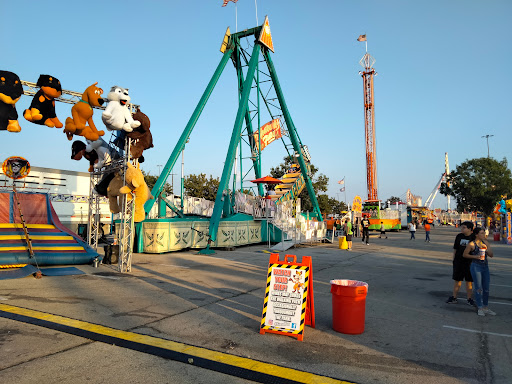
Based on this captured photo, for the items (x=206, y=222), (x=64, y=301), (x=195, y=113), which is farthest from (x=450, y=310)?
(x=195, y=113)

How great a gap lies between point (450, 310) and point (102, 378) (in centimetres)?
644

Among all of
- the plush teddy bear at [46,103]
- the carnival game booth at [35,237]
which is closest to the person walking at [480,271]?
the carnival game booth at [35,237]

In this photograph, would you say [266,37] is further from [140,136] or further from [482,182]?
[482,182]

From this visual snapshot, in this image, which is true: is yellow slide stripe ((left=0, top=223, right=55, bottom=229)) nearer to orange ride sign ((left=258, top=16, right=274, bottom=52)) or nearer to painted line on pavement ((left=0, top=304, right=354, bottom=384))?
painted line on pavement ((left=0, top=304, right=354, bottom=384))

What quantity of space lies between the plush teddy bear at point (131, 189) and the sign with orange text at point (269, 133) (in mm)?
14338

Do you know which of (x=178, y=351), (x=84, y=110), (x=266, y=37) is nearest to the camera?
(x=178, y=351)

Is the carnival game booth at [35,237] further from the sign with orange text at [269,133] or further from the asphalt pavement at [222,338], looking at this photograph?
the sign with orange text at [269,133]

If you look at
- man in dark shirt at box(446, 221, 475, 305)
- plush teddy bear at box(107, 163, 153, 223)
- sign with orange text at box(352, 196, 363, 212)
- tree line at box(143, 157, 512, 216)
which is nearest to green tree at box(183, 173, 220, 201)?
tree line at box(143, 157, 512, 216)

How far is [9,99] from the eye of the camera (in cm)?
1060

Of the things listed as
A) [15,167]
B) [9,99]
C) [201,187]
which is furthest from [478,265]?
[201,187]

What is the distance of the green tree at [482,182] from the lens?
48.1 metres

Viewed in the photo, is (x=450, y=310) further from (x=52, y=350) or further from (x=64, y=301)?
(x=64, y=301)

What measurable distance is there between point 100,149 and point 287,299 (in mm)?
10153

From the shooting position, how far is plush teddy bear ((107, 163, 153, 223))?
1143 centimetres
